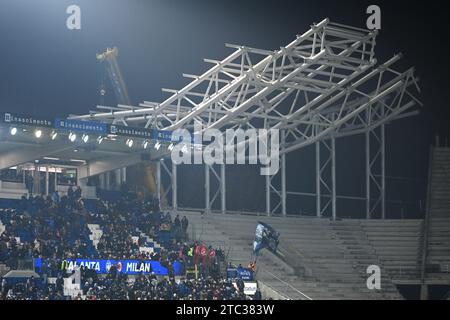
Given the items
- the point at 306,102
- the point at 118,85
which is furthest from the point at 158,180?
the point at 306,102

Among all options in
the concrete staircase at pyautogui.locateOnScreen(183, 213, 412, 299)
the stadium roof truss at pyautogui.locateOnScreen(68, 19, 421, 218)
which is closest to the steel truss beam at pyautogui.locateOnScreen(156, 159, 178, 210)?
the stadium roof truss at pyautogui.locateOnScreen(68, 19, 421, 218)

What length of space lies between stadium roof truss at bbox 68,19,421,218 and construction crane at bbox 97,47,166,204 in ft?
3.49

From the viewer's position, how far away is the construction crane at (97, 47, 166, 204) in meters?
44.8

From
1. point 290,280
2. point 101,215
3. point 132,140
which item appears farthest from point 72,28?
point 290,280

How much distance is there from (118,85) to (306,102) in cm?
1114

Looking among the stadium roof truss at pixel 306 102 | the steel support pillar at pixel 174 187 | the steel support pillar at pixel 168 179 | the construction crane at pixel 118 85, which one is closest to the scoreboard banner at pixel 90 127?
the stadium roof truss at pixel 306 102

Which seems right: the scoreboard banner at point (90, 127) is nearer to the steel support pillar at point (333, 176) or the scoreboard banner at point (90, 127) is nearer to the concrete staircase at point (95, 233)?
the concrete staircase at point (95, 233)

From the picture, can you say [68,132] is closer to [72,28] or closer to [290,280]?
[72,28]

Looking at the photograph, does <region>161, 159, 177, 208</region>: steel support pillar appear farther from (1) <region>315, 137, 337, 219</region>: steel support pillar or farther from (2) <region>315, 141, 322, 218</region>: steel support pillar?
(1) <region>315, 137, 337, 219</region>: steel support pillar

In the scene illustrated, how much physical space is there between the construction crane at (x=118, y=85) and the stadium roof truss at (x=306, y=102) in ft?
3.49

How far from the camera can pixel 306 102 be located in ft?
138

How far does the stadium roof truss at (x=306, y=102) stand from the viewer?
37.4 m

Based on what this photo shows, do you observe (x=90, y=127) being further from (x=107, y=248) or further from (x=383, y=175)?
(x=383, y=175)

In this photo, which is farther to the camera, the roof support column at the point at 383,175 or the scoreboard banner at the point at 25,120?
the roof support column at the point at 383,175
